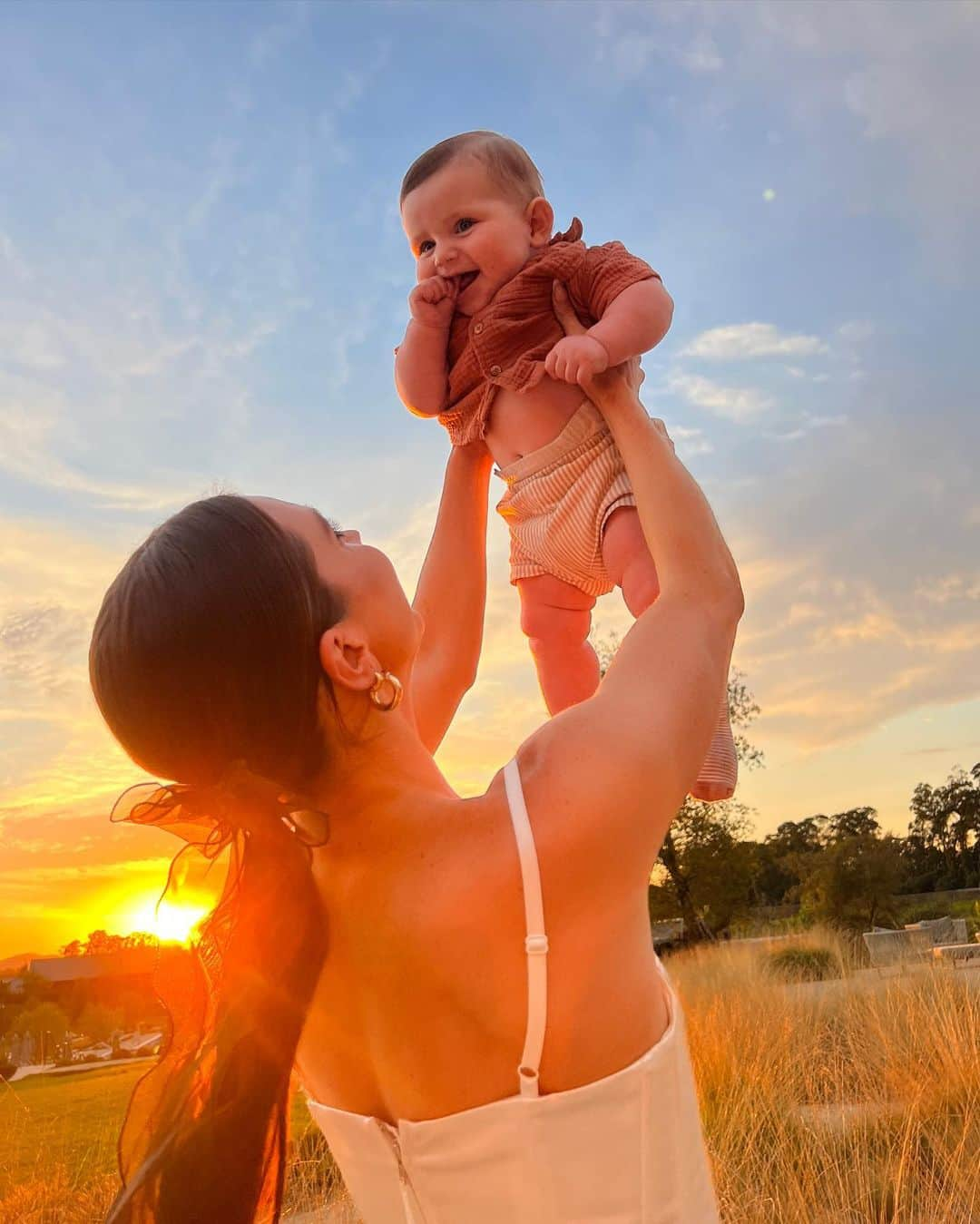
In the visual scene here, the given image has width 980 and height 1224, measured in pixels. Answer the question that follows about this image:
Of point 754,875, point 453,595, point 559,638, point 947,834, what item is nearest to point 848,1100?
point 559,638

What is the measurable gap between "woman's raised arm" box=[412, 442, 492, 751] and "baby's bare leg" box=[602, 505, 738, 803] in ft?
1.20

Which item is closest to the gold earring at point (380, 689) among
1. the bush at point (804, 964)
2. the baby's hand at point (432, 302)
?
the baby's hand at point (432, 302)

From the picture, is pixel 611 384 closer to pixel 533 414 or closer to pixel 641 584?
pixel 533 414

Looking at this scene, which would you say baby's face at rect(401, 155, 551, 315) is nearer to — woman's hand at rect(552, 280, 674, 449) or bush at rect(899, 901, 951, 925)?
woman's hand at rect(552, 280, 674, 449)

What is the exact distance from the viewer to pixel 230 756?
1.79 m

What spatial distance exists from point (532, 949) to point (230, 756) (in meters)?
0.58

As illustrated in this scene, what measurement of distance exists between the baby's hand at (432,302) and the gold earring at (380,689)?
1181mm

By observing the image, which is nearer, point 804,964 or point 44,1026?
point 44,1026

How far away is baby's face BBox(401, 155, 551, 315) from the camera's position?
2715mm

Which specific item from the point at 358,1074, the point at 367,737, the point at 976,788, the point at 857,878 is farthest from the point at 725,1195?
the point at 976,788

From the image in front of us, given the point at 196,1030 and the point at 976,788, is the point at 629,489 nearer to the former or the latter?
the point at 196,1030

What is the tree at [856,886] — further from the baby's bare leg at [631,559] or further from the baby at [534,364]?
the baby's bare leg at [631,559]

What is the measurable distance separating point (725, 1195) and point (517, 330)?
441 cm

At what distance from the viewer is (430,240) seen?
2834 millimetres
